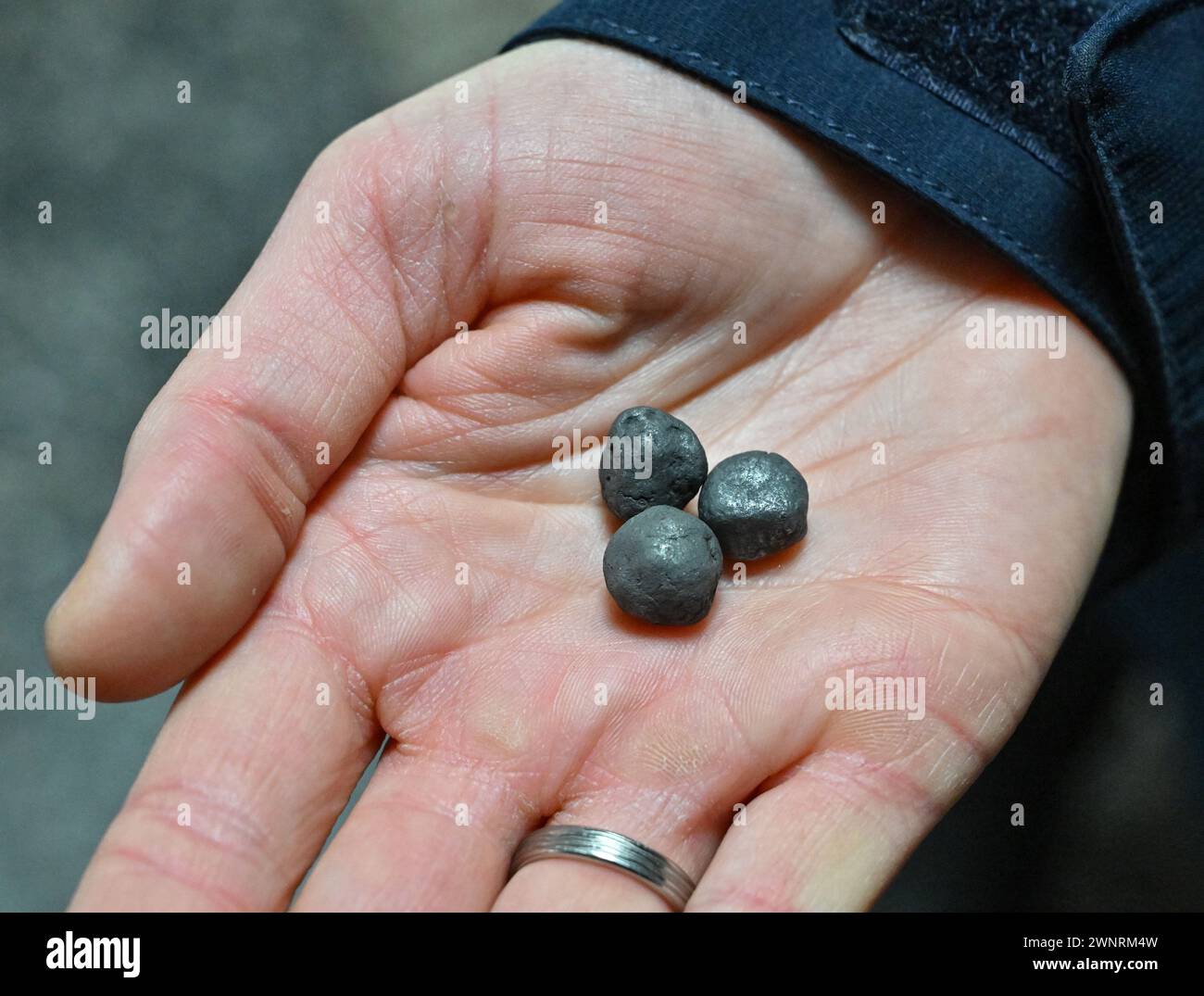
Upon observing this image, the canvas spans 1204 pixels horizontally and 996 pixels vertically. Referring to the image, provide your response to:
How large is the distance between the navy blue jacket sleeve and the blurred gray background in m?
0.94

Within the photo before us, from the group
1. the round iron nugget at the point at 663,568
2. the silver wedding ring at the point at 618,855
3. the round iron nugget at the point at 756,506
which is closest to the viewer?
the silver wedding ring at the point at 618,855

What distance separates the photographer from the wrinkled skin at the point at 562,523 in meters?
1.95

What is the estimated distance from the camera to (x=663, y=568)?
221cm

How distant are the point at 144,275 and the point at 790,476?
2.58 metres

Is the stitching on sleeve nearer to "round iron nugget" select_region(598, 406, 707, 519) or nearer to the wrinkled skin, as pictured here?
the wrinkled skin

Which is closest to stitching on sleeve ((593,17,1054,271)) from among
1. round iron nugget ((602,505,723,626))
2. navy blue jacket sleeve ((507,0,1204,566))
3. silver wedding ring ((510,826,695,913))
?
navy blue jacket sleeve ((507,0,1204,566))

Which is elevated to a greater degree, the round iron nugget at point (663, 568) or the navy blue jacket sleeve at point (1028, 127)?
the navy blue jacket sleeve at point (1028, 127)

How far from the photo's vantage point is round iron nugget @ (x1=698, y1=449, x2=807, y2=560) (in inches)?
93.4

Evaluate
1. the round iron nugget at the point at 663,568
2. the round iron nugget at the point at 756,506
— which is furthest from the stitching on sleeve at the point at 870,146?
Result: the round iron nugget at the point at 663,568

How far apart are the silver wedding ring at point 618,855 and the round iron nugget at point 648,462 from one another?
75 cm

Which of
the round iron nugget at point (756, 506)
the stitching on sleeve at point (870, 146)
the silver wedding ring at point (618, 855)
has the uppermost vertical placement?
the stitching on sleeve at point (870, 146)

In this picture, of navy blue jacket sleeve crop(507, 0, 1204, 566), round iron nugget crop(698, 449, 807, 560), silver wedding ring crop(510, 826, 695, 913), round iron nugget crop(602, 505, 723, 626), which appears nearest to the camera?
silver wedding ring crop(510, 826, 695, 913)

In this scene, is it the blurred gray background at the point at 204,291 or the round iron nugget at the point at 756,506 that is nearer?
the round iron nugget at the point at 756,506

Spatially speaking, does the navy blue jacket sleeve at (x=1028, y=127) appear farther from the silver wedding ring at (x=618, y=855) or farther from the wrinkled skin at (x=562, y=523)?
the silver wedding ring at (x=618, y=855)
